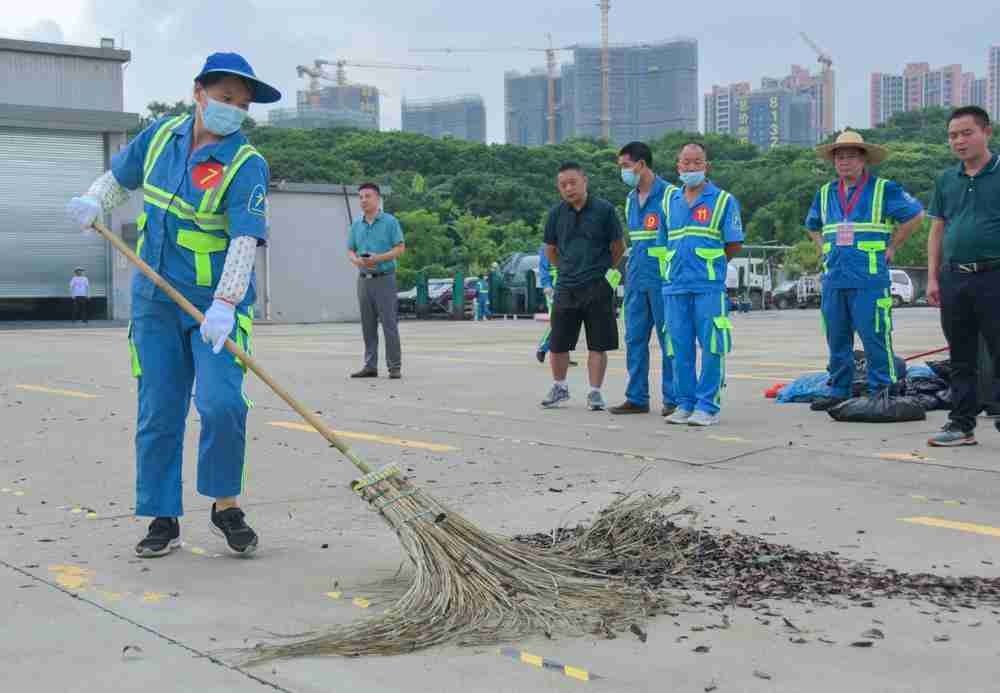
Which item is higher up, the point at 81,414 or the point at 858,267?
the point at 858,267

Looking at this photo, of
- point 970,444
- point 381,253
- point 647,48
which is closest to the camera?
point 970,444

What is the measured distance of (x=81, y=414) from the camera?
1034 centimetres

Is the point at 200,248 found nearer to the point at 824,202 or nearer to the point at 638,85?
the point at 824,202

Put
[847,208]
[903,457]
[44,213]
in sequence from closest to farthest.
→ [903,457] → [847,208] → [44,213]

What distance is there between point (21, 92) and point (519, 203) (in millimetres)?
45948

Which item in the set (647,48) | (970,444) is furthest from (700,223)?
(647,48)

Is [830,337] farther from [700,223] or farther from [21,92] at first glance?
[21,92]

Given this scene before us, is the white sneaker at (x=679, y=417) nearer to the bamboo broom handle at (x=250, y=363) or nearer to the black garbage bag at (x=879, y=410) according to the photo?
the black garbage bag at (x=879, y=410)

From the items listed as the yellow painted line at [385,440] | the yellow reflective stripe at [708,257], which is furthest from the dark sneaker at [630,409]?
the yellow painted line at [385,440]

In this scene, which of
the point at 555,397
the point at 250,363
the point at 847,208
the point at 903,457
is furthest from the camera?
the point at 555,397

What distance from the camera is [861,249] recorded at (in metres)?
9.62

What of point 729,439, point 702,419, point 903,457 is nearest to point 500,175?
point 702,419

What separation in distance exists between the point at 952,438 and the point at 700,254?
7.14 ft

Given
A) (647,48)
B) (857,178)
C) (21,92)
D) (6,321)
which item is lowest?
(6,321)
